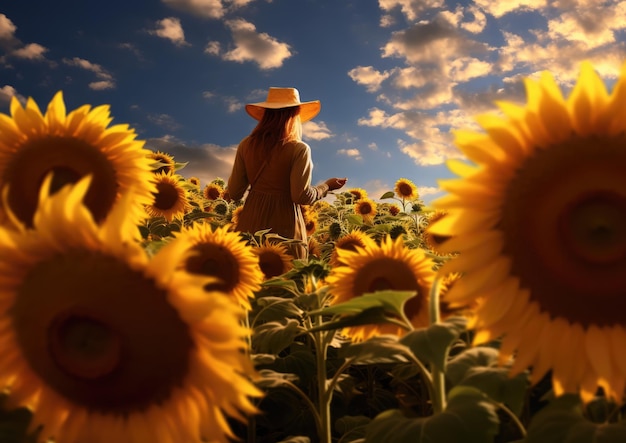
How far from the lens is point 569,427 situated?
1391mm

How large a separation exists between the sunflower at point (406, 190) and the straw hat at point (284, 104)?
14.1ft

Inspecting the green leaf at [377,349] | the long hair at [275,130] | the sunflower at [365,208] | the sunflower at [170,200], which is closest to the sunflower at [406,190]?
the sunflower at [365,208]

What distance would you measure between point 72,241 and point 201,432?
1.84 ft

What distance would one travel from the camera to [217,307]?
3.85ft

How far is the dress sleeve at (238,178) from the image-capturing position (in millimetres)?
7062

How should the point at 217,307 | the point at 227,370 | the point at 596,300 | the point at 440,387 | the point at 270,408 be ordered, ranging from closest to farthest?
the point at 217,307 → the point at 227,370 → the point at 596,300 → the point at 440,387 → the point at 270,408

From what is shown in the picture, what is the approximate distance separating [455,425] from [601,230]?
2.10 feet

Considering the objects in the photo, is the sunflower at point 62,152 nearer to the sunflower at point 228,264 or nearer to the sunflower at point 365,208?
the sunflower at point 228,264

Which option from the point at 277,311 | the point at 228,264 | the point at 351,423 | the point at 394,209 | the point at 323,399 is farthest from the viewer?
the point at 394,209

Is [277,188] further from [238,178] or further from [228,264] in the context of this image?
[228,264]

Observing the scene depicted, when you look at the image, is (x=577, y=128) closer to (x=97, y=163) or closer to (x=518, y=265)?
(x=518, y=265)

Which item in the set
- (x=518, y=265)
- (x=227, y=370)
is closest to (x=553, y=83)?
(x=518, y=265)

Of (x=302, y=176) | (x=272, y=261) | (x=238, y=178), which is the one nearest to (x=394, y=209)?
(x=238, y=178)

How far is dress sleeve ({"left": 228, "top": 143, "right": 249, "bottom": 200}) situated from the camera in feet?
23.2
